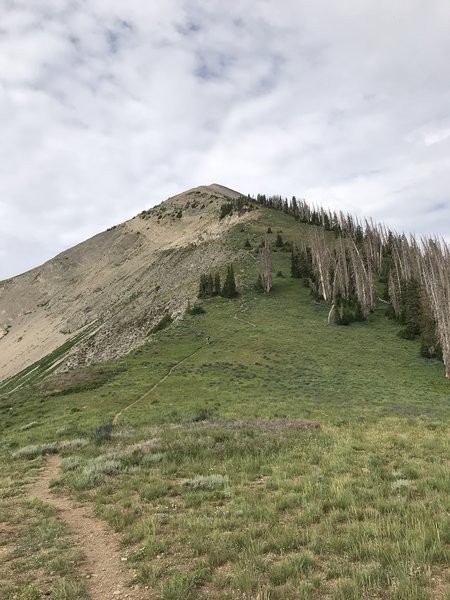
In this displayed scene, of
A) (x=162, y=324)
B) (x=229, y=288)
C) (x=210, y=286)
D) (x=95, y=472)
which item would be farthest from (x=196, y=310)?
(x=95, y=472)

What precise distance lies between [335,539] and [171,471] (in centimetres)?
767

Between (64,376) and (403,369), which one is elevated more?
(64,376)

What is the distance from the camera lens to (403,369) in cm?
4512

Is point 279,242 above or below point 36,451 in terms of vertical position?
above

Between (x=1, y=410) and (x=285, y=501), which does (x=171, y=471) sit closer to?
(x=285, y=501)

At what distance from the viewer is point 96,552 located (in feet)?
28.1

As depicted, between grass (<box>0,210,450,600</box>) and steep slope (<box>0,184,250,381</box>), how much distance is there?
104ft

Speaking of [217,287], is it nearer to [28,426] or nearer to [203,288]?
[203,288]

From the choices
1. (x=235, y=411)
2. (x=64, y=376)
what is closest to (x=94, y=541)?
(x=235, y=411)

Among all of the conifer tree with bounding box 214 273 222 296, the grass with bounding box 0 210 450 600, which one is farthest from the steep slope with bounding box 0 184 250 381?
the grass with bounding box 0 210 450 600

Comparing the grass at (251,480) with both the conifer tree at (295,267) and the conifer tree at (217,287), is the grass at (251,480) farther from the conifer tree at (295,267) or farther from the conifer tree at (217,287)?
the conifer tree at (295,267)

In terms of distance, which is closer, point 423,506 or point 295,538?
point 295,538

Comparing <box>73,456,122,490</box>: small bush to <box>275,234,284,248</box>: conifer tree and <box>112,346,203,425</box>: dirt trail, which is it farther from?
<box>275,234,284,248</box>: conifer tree

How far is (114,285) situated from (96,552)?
10288 cm
